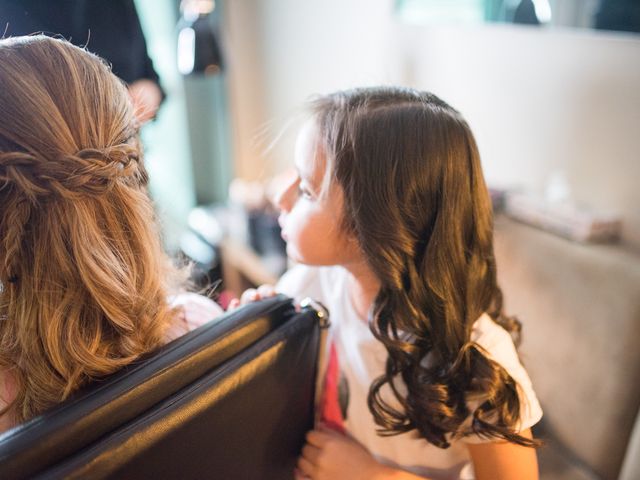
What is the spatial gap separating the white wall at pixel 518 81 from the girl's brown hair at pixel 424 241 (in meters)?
0.19

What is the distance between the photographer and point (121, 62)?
113cm

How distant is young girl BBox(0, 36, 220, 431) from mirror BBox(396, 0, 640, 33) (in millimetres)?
883

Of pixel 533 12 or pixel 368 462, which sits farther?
pixel 533 12

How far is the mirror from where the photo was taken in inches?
34.3

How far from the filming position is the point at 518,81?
3.64ft

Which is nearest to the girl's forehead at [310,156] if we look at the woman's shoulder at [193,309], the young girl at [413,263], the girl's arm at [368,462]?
the young girl at [413,263]

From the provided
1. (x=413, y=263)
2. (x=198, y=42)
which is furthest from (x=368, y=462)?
(x=198, y=42)

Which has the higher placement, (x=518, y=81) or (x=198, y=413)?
(x=518, y=81)

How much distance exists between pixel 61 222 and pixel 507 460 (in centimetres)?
60

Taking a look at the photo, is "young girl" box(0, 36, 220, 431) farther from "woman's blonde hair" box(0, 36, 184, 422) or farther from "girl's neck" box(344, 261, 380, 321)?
"girl's neck" box(344, 261, 380, 321)

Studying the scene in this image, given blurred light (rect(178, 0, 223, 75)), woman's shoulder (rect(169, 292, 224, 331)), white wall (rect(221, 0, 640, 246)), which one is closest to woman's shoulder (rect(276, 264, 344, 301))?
woman's shoulder (rect(169, 292, 224, 331))

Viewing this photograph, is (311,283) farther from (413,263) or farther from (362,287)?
(413,263)

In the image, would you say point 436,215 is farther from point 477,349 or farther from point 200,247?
point 200,247

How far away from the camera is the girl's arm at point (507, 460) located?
0.61m
